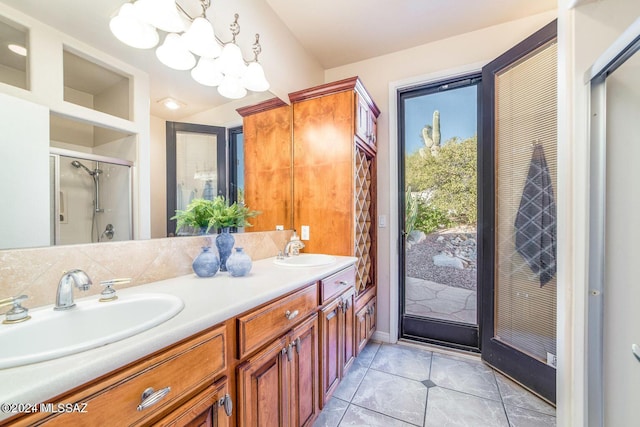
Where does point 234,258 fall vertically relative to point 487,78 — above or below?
below

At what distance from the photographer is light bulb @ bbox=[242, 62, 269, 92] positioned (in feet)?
5.59

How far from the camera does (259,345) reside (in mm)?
998

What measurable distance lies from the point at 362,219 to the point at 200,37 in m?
1.66

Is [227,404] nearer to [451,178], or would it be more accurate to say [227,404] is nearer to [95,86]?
[95,86]

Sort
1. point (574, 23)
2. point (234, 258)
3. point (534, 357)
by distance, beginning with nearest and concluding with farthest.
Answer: point (574, 23) → point (234, 258) → point (534, 357)

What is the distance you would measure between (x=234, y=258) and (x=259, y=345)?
1.48 feet

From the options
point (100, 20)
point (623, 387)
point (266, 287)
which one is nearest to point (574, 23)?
point (623, 387)

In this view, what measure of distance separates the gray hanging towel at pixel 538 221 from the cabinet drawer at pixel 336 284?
4.11ft

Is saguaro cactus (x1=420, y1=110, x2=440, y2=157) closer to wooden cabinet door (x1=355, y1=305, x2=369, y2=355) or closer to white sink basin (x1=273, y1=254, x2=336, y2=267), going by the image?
Result: white sink basin (x1=273, y1=254, x2=336, y2=267)

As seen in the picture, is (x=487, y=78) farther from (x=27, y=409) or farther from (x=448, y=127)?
(x=27, y=409)

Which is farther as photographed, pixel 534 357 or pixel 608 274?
pixel 534 357

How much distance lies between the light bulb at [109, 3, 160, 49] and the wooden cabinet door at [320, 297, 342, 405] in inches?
62.6

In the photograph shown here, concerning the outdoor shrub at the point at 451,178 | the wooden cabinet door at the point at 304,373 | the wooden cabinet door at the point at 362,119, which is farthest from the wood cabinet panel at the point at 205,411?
the outdoor shrub at the point at 451,178

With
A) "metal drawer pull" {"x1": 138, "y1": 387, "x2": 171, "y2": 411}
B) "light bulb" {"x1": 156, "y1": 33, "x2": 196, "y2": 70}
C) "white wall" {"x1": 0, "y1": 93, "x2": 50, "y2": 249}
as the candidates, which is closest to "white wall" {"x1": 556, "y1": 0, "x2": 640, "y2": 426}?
"metal drawer pull" {"x1": 138, "y1": 387, "x2": 171, "y2": 411}
